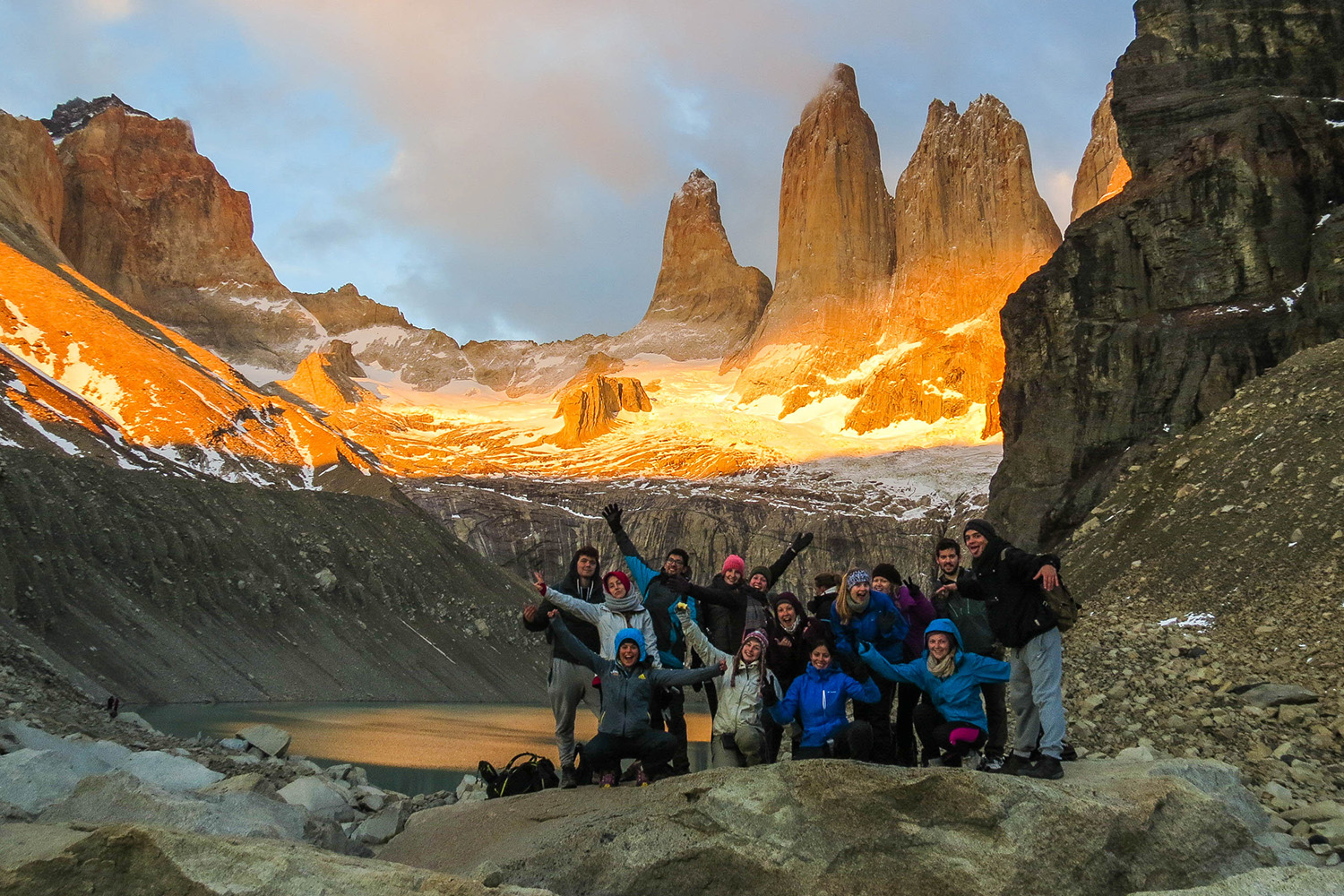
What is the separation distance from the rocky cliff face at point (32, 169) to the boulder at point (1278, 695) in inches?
4506

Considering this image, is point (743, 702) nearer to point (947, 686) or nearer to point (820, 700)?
point (820, 700)

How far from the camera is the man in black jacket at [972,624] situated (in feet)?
29.4

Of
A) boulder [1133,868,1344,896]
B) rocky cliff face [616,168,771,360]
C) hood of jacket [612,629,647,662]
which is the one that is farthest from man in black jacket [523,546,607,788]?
rocky cliff face [616,168,771,360]

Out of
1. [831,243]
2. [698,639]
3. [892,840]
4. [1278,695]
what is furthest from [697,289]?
[892,840]

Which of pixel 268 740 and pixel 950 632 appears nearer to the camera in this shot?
pixel 950 632

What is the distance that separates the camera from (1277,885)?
17.7 ft

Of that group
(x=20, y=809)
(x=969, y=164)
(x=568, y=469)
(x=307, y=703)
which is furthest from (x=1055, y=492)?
(x=969, y=164)

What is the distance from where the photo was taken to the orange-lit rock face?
66.4m

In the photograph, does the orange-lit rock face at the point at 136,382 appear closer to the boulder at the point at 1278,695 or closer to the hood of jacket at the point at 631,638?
the hood of jacket at the point at 631,638

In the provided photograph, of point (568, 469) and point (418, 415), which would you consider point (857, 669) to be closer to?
point (568, 469)

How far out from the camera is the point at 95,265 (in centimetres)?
13962

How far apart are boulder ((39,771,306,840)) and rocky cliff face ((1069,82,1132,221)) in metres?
116

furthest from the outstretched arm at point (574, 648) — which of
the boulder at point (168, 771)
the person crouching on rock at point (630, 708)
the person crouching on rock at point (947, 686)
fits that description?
the boulder at point (168, 771)

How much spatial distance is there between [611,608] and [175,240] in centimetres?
16746
